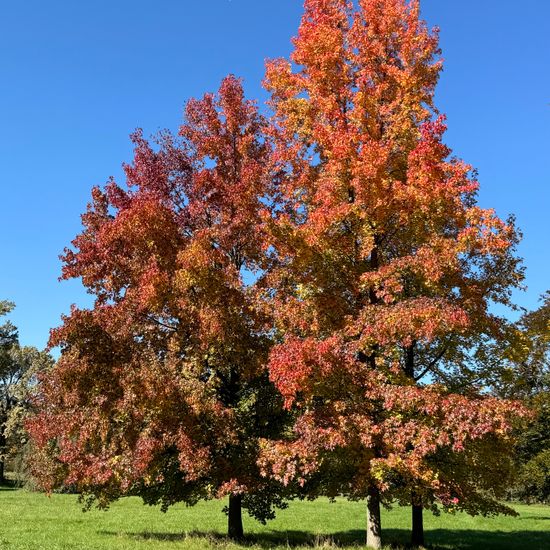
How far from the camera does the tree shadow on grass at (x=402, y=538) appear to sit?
16886 mm

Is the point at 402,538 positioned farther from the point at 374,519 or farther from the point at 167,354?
the point at 167,354

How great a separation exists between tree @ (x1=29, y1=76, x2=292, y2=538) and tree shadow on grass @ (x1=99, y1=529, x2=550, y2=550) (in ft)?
5.38

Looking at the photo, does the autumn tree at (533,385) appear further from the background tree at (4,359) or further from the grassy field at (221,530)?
the background tree at (4,359)

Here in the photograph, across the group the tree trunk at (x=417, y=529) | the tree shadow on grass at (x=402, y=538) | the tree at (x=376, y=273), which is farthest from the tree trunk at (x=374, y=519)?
the tree trunk at (x=417, y=529)

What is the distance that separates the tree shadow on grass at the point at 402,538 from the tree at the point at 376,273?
3.51 meters

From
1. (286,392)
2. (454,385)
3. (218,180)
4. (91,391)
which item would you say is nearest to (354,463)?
(286,392)

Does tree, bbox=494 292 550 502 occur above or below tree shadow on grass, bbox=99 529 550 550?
above

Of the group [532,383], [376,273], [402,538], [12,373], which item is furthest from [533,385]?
[12,373]

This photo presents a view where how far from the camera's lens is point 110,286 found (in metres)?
15.0

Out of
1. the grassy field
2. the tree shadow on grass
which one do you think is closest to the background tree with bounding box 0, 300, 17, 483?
the grassy field

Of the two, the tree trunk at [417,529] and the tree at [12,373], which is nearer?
the tree trunk at [417,529]

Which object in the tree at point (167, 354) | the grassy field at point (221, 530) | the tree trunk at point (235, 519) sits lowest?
the grassy field at point (221, 530)

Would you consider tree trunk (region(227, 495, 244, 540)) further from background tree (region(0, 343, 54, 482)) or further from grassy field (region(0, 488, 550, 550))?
background tree (region(0, 343, 54, 482))

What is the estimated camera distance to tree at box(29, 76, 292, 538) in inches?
520
